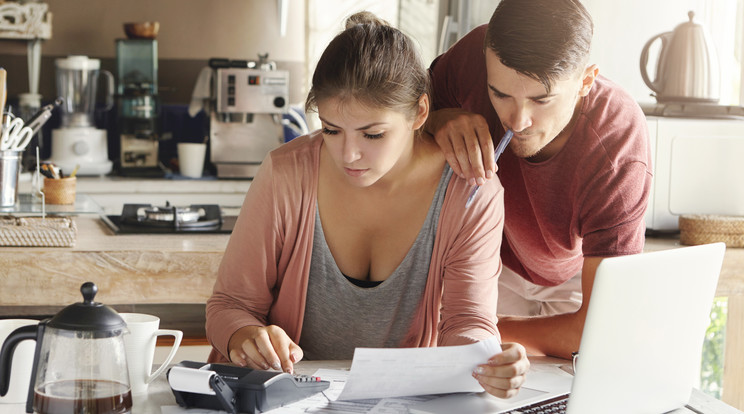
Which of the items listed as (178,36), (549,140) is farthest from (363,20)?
(178,36)

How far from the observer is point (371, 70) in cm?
149

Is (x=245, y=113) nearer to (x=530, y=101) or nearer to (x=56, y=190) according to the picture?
(x=56, y=190)

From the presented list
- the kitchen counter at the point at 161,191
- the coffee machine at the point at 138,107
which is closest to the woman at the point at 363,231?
the kitchen counter at the point at 161,191

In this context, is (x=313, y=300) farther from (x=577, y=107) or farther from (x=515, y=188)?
(x=577, y=107)

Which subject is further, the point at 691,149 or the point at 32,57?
the point at 32,57

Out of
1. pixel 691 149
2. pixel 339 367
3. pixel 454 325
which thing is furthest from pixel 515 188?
pixel 691 149

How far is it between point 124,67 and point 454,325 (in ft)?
9.83

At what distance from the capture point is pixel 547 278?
2035 mm

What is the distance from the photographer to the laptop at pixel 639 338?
1114 mm

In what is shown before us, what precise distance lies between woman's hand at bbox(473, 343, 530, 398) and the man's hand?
0.39m

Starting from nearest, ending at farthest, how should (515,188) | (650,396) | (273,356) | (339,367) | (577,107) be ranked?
(650,396) < (273,356) < (339,367) < (577,107) < (515,188)

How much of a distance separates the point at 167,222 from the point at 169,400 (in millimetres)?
1388

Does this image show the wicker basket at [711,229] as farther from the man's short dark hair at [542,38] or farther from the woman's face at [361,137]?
the woman's face at [361,137]

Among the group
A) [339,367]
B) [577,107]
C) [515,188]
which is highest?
[577,107]
